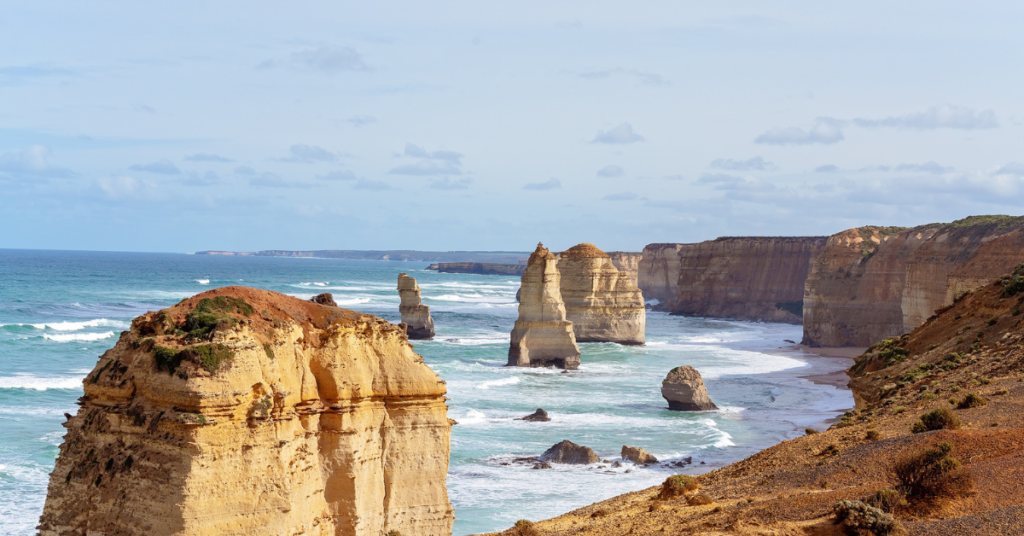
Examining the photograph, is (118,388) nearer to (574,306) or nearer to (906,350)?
(906,350)

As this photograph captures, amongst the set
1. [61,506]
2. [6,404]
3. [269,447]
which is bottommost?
[6,404]

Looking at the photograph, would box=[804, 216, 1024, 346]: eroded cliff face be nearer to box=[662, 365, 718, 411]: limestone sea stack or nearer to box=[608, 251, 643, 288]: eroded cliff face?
box=[662, 365, 718, 411]: limestone sea stack

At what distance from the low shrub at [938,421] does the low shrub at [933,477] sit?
318cm

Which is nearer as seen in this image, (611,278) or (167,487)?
(167,487)

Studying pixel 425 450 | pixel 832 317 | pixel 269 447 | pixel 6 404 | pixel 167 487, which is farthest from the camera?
pixel 832 317

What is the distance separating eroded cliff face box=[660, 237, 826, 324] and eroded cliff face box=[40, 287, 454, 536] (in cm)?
8735

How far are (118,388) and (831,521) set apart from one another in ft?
30.9

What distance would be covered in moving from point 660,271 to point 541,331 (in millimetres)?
80837

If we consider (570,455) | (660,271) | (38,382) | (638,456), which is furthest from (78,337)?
(660,271)

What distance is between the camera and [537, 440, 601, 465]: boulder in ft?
89.7

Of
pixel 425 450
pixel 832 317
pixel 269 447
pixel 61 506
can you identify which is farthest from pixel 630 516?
pixel 832 317

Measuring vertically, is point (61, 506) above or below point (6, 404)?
above

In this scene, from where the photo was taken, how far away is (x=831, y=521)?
11.8 metres

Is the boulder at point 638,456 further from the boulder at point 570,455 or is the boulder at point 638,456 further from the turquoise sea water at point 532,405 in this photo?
the boulder at point 570,455
